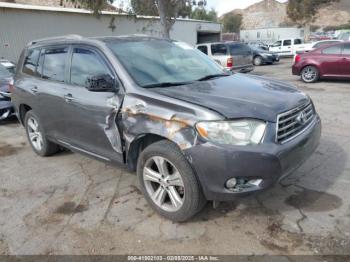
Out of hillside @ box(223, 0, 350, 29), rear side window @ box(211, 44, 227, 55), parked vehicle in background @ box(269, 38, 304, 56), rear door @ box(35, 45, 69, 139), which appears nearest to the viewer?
rear door @ box(35, 45, 69, 139)

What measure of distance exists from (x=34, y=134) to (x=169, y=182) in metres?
3.18

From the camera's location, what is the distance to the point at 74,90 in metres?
4.11

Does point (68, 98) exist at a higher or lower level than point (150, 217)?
higher

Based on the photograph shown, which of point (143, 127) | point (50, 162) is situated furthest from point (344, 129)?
point (50, 162)

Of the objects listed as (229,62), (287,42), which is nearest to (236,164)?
(229,62)

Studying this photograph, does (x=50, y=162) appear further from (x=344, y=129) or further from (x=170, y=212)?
(x=344, y=129)

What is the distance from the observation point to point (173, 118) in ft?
9.93

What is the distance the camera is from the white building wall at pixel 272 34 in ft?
132

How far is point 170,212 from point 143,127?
878 mm

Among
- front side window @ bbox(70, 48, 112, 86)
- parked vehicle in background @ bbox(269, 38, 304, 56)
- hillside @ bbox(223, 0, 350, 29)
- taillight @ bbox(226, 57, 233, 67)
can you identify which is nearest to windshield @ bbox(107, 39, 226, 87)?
front side window @ bbox(70, 48, 112, 86)

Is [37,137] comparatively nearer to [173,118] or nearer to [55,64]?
[55,64]

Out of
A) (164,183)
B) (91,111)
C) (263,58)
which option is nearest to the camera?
(164,183)

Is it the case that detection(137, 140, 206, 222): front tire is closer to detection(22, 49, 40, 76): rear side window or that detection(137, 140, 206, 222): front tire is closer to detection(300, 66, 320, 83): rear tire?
detection(22, 49, 40, 76): rear side window

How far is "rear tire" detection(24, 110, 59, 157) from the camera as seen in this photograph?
5.16 m
